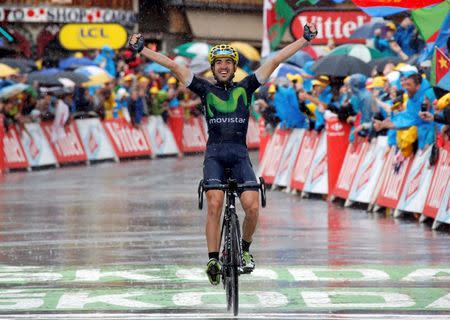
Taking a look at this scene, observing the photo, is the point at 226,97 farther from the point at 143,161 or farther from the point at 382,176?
the point at 143,161

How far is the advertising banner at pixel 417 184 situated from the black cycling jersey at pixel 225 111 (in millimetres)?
7285

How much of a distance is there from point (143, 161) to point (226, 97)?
2710cm

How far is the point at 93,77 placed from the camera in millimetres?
40031

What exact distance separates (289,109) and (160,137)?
1495 centimetres

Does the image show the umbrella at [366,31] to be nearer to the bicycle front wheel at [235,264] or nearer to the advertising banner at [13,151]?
the advertising banner at [13,151]

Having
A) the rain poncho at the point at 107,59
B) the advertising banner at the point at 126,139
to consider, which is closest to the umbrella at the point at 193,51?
the rain poncho at the point at 107,59

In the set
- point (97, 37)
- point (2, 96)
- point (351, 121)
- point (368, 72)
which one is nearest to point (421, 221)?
point (351, 121)

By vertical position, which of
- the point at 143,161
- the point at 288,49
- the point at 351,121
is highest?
the point at 288,49

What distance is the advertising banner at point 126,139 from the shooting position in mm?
39625

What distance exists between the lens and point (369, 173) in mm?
22688

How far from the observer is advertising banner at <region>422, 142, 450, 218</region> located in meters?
18.9

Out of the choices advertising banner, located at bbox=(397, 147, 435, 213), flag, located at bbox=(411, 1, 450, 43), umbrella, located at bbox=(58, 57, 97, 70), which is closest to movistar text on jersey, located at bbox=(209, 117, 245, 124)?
advertising banner, located at bbox=(397, 147, 435, 213)

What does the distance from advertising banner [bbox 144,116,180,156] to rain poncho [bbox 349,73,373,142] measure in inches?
696

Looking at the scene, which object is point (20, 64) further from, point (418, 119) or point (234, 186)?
point (234, 186)
